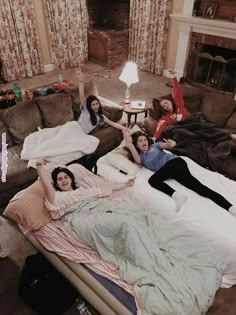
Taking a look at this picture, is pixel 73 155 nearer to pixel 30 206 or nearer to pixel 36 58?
pixel 30 206

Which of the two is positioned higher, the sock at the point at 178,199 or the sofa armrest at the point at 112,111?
the sofa armrest at the point at 112,111

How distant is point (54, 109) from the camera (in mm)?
2852

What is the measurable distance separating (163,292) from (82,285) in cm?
54

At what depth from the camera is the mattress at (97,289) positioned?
1.46 m

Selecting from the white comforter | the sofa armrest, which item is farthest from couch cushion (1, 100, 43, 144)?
the white comforter

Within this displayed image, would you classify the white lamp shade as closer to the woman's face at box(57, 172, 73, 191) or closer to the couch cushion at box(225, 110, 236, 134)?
the couch cushion at box(225, 110, 236, 134)

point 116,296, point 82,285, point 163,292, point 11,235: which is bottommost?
point 11,235

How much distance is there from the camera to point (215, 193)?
6.48ft

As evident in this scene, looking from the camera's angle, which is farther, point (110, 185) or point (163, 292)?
point (110, 185)

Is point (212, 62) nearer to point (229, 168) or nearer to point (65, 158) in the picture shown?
point (229, 168)

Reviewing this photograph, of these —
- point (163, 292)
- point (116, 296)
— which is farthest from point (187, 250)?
point (116, 296)

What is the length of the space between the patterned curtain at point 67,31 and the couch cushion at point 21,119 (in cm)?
310

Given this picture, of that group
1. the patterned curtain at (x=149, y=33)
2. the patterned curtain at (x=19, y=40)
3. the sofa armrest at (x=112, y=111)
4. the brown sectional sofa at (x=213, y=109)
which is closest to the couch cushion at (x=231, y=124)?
the brown sectional sofa at (x=213, y=109)

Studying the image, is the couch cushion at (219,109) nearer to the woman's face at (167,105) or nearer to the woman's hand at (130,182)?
the woman's face at (167,105)
